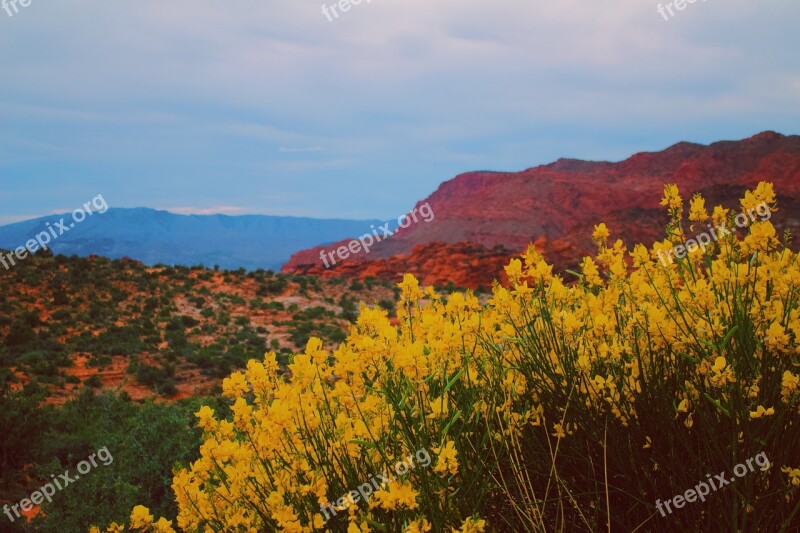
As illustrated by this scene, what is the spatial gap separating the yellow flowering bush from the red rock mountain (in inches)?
1466

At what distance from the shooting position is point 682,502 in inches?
106

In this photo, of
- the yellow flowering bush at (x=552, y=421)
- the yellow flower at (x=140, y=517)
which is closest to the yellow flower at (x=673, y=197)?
the yellow flowering bush at (x=552, y=421)

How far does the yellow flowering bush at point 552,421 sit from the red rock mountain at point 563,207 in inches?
1466

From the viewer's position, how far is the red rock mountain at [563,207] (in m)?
45.8

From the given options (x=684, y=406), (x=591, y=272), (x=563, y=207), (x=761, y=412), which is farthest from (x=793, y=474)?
(x=563, y=207)

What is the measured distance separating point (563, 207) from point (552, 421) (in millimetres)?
70449

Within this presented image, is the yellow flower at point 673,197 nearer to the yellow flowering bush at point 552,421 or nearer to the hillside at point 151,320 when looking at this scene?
the yellow flowering bush at point 552,421

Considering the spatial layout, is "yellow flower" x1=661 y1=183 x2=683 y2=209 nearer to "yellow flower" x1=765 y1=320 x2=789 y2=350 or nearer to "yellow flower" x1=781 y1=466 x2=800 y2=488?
"yellow flower" x1=765 y1=320 x2=789 y2=350

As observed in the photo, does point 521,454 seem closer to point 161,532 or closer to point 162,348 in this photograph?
point 161,532

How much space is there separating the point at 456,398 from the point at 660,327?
116cm

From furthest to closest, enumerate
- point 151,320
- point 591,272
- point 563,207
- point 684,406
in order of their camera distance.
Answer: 1. point 563,207
2. point 151,320
3. point 591,272
4. point 684,406

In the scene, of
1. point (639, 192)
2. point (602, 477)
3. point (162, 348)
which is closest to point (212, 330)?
point (162, 348)

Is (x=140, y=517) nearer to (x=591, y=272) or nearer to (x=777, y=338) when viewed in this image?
(x=591, y=272)

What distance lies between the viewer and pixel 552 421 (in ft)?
10.8
